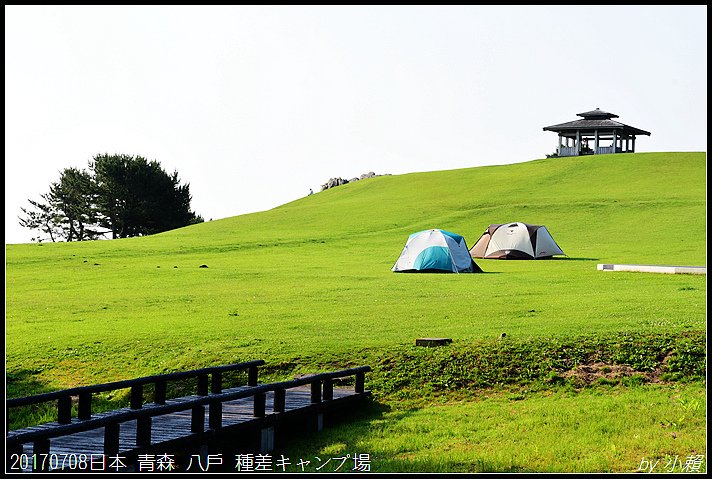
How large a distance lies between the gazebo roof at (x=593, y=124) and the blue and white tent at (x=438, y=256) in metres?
64.5

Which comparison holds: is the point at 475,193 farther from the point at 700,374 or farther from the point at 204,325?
the point at 700,374

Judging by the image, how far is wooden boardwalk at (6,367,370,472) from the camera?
10.9 metres

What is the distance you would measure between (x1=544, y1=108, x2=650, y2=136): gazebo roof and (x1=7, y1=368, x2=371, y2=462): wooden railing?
9083cm

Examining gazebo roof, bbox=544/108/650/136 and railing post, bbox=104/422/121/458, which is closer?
railing post, bbox=104/422/121/458

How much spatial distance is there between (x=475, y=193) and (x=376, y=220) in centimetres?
1644

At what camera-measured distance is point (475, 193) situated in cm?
8369

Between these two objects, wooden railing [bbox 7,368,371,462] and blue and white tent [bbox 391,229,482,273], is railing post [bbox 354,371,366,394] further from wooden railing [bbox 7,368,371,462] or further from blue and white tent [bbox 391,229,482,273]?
blue and white tent [bbox 391,229,482,273]

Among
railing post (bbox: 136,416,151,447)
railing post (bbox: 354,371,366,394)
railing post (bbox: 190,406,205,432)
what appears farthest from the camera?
railing post (bbox: 354,371,366,394)

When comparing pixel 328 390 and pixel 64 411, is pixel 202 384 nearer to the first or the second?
pixel 328 390

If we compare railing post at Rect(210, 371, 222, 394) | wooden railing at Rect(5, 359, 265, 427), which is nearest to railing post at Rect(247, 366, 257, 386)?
wooden railing at Rect(5, 359, 265, 427)

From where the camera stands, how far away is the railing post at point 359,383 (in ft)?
52.6

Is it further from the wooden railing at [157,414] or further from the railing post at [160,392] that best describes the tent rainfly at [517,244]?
the railing post at [160,392]

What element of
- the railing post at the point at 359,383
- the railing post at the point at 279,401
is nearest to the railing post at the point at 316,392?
the railing post at the point at 279,401

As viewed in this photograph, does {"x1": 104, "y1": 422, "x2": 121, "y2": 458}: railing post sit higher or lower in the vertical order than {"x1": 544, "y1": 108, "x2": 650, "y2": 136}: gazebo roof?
lower
